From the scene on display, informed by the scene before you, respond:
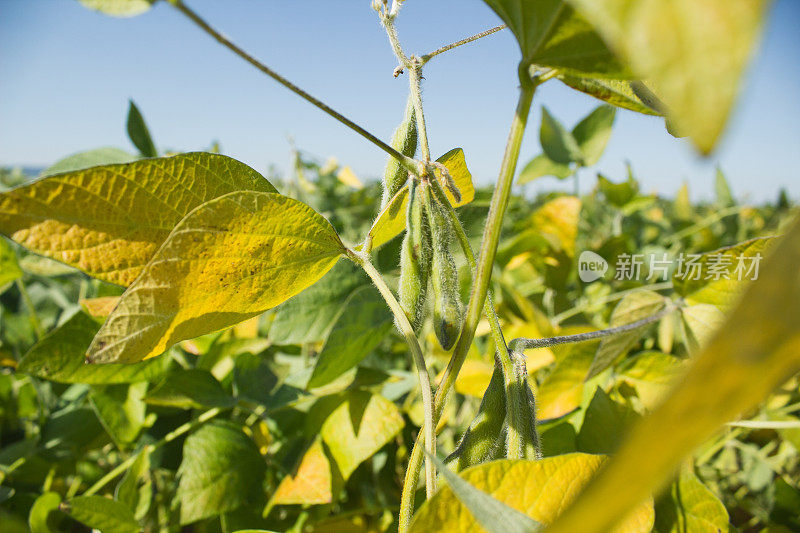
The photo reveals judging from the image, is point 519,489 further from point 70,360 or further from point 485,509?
point 70,360

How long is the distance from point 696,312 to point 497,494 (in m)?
0.59

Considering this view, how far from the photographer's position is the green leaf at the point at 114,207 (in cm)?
33

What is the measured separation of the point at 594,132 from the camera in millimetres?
1577

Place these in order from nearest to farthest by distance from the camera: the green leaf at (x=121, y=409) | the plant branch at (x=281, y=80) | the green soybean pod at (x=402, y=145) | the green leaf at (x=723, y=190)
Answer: the plant branch at (x=281, y=80) < the green soybean pod at (x=402, y=145) < the green leaf at (x=121, y=409) < the green leaf at (x=723, y=190)

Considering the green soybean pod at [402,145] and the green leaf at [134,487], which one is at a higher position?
the green soybean pod at [402,145]

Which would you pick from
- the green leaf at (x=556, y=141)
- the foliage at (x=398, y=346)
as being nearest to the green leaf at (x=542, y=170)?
the green leaf at (x=556, y=141)

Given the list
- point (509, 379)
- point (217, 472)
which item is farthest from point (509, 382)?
point (217, 472)

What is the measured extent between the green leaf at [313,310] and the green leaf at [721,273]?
0.51m

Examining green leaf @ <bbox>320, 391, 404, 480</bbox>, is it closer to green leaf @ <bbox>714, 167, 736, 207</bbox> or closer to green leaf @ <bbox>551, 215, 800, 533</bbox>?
green leaf @ <bbox>551, 215, 800, 533</bbox>

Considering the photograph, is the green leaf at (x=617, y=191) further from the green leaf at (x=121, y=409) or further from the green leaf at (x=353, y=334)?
the green leaf at (x=121, y=409)

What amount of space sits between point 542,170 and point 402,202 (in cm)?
133

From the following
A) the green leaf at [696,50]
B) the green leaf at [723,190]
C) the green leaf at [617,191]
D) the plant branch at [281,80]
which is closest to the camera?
the green leaf at [696,50]

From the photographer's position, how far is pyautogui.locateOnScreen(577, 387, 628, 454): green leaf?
60 cm

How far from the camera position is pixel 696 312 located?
2.55 feet
